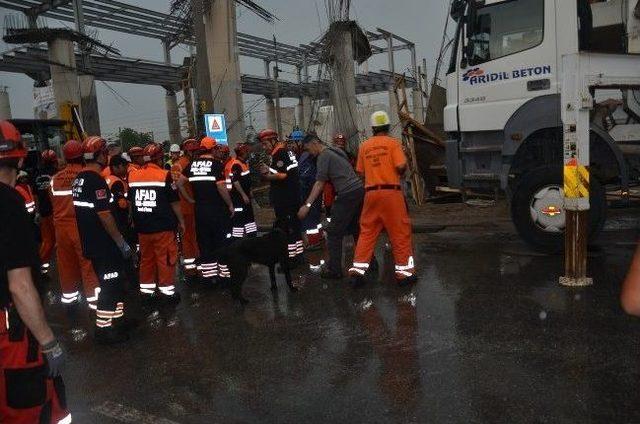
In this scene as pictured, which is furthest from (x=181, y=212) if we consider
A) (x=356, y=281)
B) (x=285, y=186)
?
(x=356, y=281)

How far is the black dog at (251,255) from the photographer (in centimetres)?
586

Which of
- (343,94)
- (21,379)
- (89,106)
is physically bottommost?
(21,379)

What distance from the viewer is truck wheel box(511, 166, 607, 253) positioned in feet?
20.6

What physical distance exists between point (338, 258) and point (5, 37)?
15937 millimetres

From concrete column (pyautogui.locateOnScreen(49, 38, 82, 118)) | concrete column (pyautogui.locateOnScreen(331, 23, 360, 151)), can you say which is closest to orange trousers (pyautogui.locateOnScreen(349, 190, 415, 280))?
concrete column (pyautogui.locateOnScreen(331, 23, 360, 151))

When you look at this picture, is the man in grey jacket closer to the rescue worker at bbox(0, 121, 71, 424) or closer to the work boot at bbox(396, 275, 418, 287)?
the work boot at bbox(396, 275, 418, 287)

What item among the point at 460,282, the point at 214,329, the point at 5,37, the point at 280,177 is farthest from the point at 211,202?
the point at 5,37

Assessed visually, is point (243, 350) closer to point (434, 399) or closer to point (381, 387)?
point (381, 387)

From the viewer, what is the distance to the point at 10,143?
2471 millimetres

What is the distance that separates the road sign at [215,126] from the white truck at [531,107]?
502cm

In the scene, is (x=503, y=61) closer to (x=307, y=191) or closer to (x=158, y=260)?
(x=307, y=191)

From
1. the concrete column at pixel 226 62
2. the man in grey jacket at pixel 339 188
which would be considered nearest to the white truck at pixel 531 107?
the man in grey jacket at pixel 339 188

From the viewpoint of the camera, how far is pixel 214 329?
5133mm

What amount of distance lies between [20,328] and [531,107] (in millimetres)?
5721
